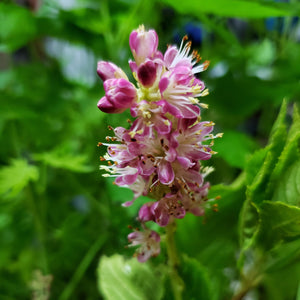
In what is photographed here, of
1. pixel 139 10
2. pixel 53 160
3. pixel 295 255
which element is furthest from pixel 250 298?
pixel 139 10

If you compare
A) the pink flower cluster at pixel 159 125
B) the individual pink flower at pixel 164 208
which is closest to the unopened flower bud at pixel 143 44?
the pink flower cluster at pixel 159 125

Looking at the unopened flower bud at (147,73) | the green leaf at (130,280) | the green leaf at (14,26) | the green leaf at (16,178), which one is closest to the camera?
the unopened flower bud at (147,73)

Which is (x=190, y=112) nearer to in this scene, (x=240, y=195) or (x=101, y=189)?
(x=240, y=195)

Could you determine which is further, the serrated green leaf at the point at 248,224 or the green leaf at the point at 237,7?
the green leaf at the point at 237,7

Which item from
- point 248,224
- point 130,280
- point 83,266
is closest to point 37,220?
point 83,266

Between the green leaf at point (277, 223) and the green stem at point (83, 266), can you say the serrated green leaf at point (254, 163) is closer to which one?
the green leaf at point (277, 223)

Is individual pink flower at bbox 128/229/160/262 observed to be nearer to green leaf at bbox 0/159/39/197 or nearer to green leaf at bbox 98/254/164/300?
green leaf at bbox 98/254/164/300
